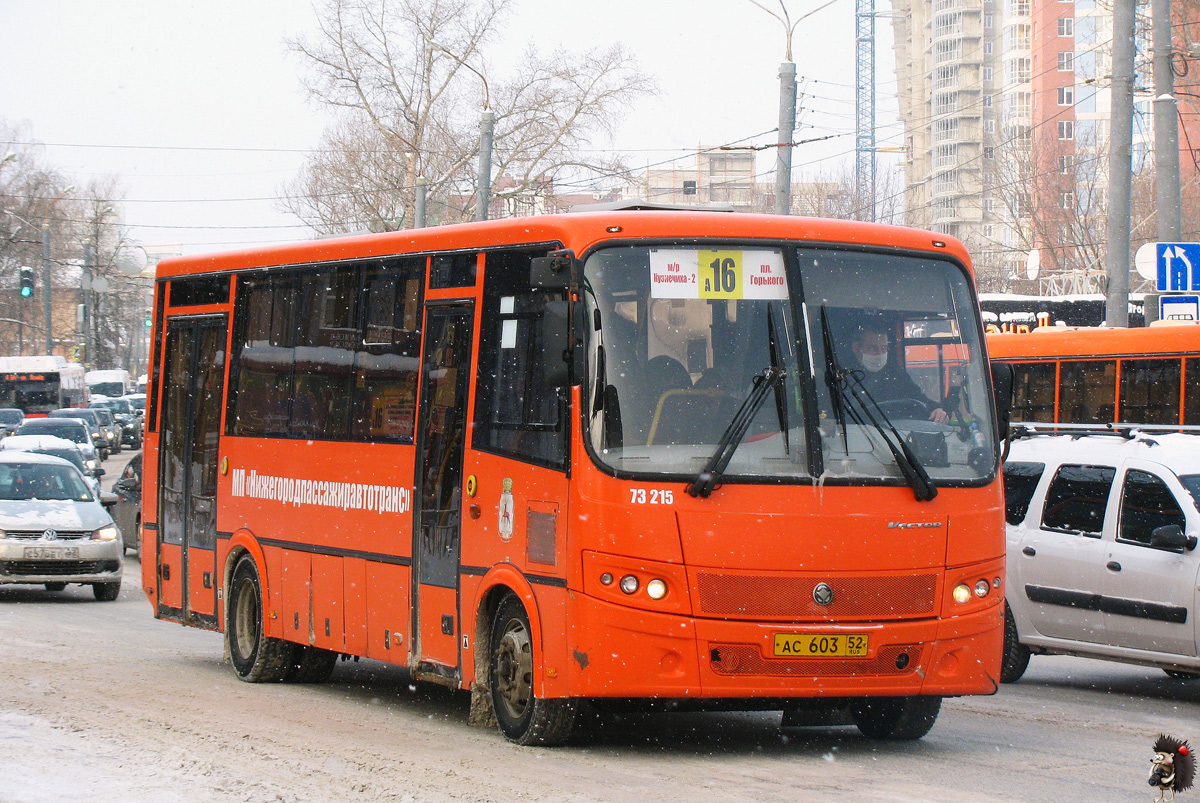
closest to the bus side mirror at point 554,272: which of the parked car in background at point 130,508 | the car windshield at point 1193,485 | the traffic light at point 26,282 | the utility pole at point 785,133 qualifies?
the car windshield at point 1193,485

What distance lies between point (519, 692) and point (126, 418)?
227ft

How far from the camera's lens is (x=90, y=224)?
90.2m

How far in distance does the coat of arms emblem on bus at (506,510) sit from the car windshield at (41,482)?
43.0ft

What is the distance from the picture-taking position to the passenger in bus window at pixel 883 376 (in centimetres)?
859

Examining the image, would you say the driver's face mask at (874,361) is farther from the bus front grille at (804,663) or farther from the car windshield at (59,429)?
the car windshield at (59,429)

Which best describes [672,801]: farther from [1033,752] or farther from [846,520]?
[1033,752]

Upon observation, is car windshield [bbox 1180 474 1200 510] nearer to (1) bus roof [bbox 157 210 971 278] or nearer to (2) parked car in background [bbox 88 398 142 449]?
(1) bus roof [bbox 157 210 971 278]

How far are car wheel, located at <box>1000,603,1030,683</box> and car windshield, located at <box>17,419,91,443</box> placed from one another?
39.4 meters

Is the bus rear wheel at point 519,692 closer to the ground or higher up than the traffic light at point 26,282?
closer to the ground

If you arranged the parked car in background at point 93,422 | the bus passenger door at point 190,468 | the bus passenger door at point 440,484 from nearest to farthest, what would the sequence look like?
the bus passenger door at point 440,484 → the bus passenger door at point 190,468 → the parked car in background at point 93,422

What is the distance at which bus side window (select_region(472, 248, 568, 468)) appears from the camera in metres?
8.68

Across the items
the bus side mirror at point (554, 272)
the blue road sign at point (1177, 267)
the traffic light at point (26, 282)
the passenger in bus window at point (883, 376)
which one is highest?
the traffic light at point (26, 282)

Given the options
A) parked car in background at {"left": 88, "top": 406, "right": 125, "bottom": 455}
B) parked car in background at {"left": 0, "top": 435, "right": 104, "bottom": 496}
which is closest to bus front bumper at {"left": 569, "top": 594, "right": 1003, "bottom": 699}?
parked car in background at {"left": 0, "top": 435, "right": 104, "bottom": 496}

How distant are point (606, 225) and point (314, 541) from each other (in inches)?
162
